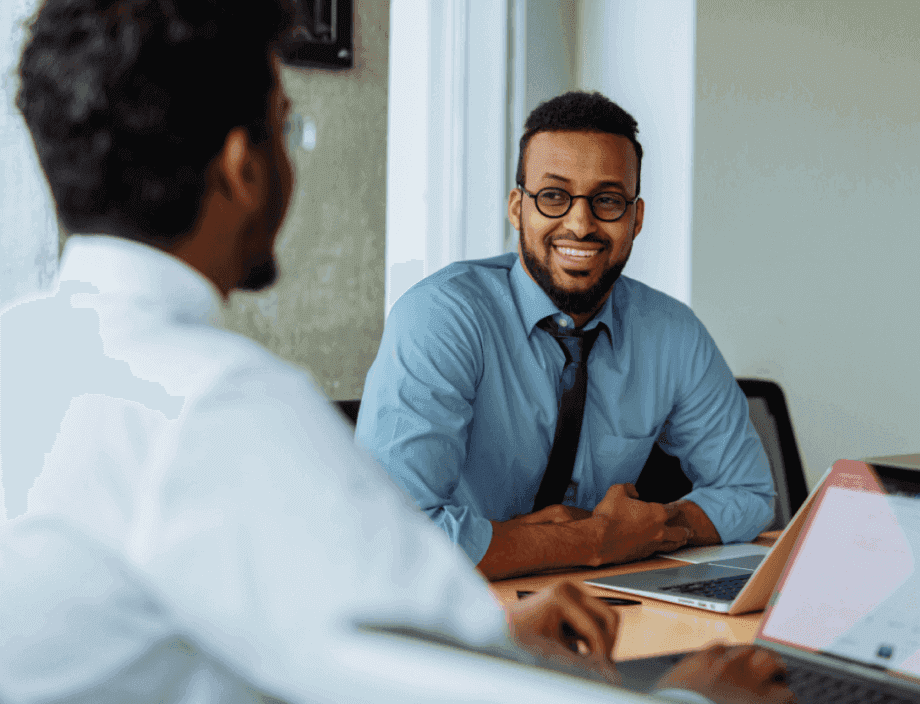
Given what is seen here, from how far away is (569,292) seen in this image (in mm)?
1926

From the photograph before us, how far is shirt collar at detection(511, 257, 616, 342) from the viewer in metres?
1.86

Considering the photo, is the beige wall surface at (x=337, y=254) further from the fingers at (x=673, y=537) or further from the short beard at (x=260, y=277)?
the short beard at (x=260, y=277)

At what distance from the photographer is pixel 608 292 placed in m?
1.99

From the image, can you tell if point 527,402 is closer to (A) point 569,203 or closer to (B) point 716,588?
(A) point 569,203

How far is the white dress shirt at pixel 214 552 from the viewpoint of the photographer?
45 cm

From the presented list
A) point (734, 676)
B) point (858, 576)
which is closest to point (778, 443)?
point (858, 576)

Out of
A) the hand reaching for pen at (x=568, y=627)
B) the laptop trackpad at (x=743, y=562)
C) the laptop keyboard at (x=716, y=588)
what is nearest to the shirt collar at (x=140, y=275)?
the hand reaching for pen at (x=568, y=627)

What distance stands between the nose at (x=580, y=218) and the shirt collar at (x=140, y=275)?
1.40m

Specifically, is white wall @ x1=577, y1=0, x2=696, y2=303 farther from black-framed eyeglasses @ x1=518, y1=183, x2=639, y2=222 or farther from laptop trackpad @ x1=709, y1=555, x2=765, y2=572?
laptop trackpad @ x1=709, y1=555, x2=765, y2=572

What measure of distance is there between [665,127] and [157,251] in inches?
83.3

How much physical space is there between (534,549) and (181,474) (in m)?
1.04

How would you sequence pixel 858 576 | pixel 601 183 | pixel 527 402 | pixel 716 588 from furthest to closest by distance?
pixel 601 183
pixel 527 402
pixel 716 588
pixel 858 576

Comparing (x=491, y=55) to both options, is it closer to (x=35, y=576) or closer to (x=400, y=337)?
(x=400, y=337)

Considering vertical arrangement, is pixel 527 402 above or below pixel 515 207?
below
